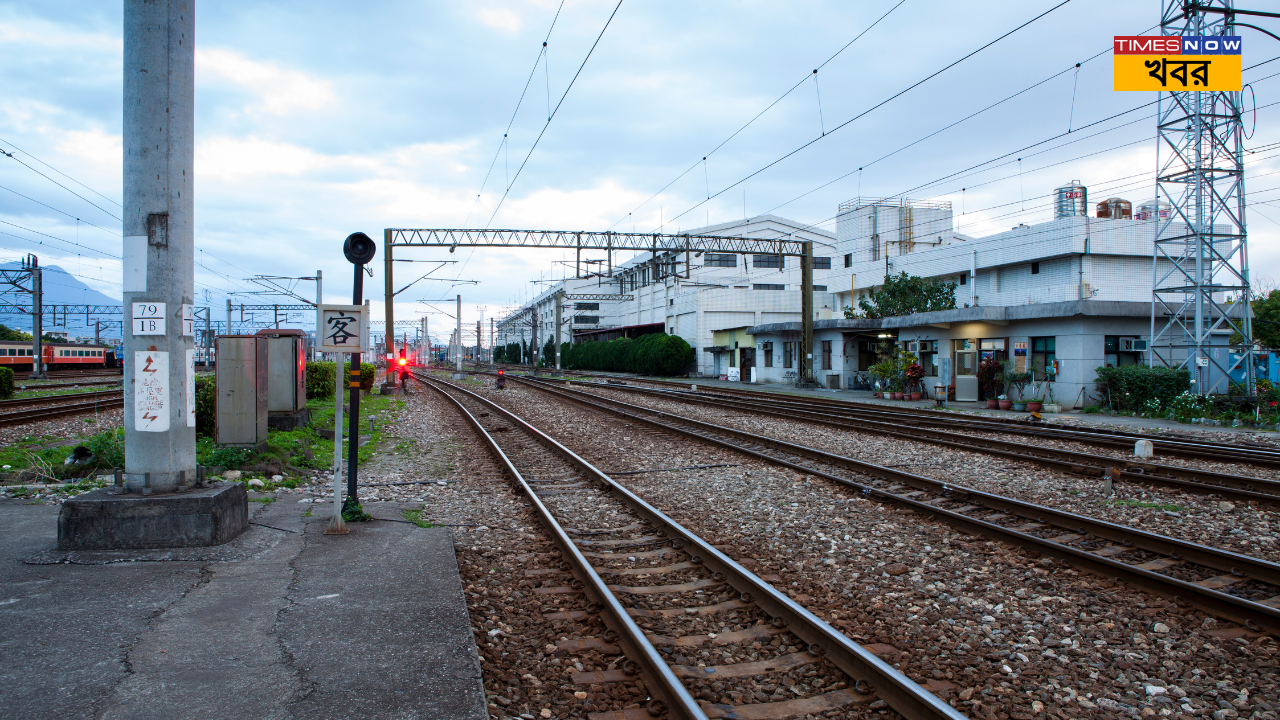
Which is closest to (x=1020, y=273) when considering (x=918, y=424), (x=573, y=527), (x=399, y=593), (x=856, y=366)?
(x=856, y=366)

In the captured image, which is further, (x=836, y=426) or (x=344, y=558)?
(x=836, y=426)

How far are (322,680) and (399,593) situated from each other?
1.41 metres

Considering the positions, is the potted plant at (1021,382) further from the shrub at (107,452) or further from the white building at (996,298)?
the shrub at (107,452)

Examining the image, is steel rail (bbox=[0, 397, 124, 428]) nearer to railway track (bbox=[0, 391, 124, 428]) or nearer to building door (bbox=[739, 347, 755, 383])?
railway track (bbox=[0, 391, 124, 428])

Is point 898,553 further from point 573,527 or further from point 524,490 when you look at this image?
point 524,490

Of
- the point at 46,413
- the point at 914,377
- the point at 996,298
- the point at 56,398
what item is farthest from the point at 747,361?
the point at 46,413

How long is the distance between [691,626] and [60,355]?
215ft

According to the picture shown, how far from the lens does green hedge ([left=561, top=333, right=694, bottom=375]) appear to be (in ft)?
177

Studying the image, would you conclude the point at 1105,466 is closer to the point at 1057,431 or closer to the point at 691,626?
the point at 1057,431

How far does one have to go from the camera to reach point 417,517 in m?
7.77

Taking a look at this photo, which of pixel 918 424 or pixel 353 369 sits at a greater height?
pixel 353 369

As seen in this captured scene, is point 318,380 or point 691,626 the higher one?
point 318,380

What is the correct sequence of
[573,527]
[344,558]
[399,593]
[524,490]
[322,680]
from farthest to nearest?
1. [524,490]
2. [573,527]
3. [344,558]
4. [399,593]
5. [322,680]

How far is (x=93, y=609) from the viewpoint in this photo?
14.7 ft
